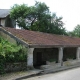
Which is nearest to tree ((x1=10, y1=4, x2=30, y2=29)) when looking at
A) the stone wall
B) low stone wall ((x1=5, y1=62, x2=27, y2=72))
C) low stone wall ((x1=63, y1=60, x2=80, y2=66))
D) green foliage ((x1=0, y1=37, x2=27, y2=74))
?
the stone wall

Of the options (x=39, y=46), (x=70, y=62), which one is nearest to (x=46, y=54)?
(x=70, y=62)

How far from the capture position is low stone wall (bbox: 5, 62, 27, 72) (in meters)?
14.2

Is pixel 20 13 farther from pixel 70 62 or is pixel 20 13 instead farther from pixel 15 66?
pixel 15 66

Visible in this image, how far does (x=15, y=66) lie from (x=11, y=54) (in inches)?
39.8

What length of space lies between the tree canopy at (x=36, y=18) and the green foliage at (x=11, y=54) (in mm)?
20034

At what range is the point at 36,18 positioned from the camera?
121 feet

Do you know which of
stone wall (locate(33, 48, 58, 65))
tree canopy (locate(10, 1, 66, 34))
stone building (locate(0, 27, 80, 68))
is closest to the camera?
stone building (locate(0, 27, 80, 68))

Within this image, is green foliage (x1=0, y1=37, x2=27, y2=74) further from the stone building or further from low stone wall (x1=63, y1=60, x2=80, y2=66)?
low stone wall (x1=63, y1=60, x2=80, y2=66)

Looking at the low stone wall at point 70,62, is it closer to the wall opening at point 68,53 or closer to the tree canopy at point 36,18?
the wall opening at point 68,53

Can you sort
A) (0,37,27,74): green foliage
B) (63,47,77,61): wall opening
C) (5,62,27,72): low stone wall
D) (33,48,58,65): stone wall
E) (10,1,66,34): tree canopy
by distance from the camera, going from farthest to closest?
(10,1,66,34): tree canopy, (63,47,77,61): wall opening, (33,48,58,65): stone wall, (5,62,27,72): low stone wall, (0,37,27,74): green foliage

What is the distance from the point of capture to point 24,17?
120 feet

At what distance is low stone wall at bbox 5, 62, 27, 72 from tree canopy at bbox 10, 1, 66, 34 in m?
21.2

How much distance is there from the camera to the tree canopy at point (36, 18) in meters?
36.2

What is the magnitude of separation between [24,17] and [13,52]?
22.2 m
